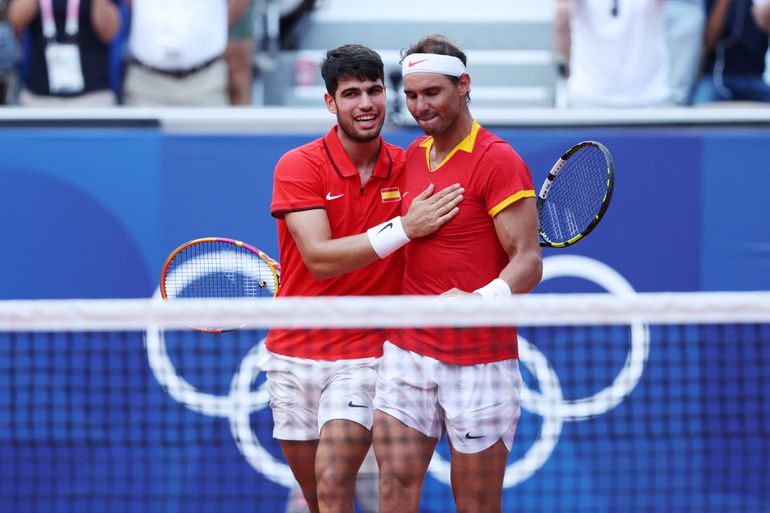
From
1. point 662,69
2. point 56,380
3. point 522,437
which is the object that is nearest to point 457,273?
point 522,437

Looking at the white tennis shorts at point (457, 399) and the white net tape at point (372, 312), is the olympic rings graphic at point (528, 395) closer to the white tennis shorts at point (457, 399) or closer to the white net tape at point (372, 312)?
the white tennis shorts at point (457, 399)

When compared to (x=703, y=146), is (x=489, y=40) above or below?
above

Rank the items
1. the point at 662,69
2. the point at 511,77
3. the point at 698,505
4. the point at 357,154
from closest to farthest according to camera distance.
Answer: the point at 357,154, the point at 698,505, the point at 662,69, the point at 511,77

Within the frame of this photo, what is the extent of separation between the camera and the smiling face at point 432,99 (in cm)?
452

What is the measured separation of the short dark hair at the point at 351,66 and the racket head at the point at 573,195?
0.81m

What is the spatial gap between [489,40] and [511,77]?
43 centimetres

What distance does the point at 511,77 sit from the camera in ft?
26.8

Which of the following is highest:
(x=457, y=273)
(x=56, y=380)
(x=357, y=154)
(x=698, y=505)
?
(x=357, y=154)

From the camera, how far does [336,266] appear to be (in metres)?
4.55

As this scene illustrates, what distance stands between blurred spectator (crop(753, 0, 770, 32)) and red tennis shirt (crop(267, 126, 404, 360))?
3433mm

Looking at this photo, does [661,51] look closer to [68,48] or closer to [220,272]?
[220,272]

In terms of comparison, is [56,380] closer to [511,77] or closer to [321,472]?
[321,472]

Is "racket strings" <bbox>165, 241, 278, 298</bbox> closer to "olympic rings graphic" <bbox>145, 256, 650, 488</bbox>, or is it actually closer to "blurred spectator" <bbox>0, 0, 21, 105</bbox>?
"olympic rings graphic" <bbox>145, 256, 650, 488</bbox>

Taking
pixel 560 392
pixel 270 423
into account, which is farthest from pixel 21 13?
pixel 560 392
